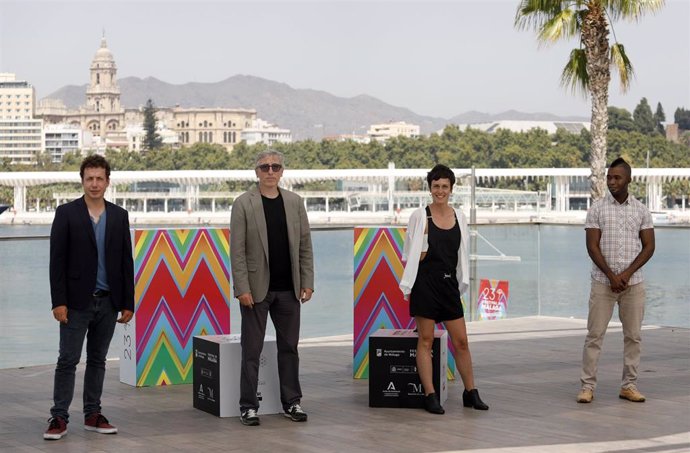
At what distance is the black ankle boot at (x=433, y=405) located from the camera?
21.7 feet

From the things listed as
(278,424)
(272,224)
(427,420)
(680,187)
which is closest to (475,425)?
(427,420)

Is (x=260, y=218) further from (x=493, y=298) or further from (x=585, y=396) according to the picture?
(x=493, y=298)

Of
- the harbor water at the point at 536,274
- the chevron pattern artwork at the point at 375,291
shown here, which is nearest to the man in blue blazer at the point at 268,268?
the chevron pattern artwork at the point at 375,291

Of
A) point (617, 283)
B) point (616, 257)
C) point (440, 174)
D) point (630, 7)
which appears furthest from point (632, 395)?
point (630, 7)

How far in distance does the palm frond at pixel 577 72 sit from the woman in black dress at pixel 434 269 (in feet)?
52.8

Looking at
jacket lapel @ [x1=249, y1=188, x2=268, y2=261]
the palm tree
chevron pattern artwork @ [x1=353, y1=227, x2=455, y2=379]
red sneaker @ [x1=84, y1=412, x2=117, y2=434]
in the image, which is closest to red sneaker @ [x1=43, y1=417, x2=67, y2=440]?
red sneaker @ [x1=84, y1=412, x2=117, y2=434]

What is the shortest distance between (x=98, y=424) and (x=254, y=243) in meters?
1.20

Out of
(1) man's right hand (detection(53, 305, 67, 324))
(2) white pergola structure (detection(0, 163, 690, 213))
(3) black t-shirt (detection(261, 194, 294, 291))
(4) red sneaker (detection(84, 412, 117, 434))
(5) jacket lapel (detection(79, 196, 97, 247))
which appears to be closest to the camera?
(1) man's right hand (detection(53, 305, 67, 324))

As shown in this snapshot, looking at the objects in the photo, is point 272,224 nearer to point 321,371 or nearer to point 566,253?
point 321,371

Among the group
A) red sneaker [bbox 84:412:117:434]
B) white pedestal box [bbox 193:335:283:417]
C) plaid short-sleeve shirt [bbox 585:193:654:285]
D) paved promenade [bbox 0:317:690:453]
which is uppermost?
plaid short-sleeve shirt [bbox 585:193:654:285]

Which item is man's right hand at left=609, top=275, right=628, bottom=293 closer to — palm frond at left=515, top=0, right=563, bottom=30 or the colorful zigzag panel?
the colorful zigzag panel

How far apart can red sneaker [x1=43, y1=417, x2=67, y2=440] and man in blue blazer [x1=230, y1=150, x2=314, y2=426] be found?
3.06 feet

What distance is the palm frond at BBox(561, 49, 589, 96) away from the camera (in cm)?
2228

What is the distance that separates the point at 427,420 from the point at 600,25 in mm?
15422
